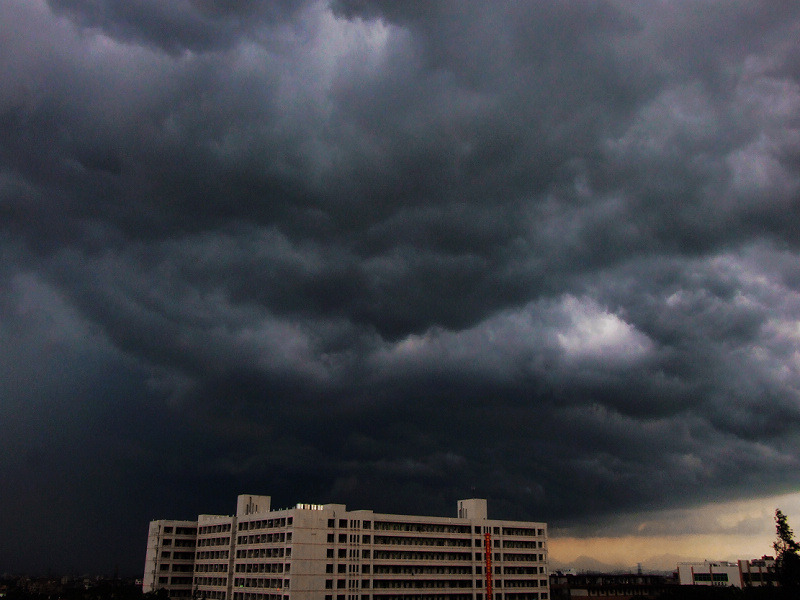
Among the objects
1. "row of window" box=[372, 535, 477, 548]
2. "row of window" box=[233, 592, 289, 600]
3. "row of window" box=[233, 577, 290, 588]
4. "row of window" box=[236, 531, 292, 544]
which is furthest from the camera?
"row of window" box=[372, 535, 477, 548]

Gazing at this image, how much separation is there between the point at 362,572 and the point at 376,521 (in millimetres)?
13836

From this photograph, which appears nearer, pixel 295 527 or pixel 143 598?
pixel 295 527

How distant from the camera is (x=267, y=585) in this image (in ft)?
554

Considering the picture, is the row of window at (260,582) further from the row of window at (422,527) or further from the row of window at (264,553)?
the row of window at (422,527)

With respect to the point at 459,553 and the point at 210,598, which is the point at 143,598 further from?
the point at 459,553

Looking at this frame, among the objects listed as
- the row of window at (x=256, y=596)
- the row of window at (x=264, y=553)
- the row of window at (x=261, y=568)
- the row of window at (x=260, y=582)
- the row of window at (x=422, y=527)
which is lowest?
the row of window at (x=256, y=596)

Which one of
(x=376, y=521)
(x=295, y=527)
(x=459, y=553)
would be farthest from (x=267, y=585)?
(x=459, y=553)

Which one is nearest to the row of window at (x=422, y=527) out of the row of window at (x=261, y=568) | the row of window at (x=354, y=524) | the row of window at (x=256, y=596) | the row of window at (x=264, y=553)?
the row of window at (x=354, y=524)

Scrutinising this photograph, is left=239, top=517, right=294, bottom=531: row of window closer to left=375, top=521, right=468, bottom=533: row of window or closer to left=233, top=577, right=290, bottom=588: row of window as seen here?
left=233, top=577, right=290, bottom=588: row of window

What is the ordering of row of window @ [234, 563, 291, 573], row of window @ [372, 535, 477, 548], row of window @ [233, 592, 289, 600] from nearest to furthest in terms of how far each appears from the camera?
row of window @ [233, 592, 289, 600] → row of window @ [234, 563, 291, 573] → row of window @ [372, 535, 477, 548]

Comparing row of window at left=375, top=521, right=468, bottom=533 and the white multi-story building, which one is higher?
row of window at left=375, top=521, right=468, bottom=533

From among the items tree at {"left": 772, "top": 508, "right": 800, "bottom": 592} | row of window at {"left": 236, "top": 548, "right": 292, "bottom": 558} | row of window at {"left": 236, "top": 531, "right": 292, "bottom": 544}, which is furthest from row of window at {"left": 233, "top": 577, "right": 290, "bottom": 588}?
tree at {"left": 772, "top": 508, "right": 800, "bottom": 592}

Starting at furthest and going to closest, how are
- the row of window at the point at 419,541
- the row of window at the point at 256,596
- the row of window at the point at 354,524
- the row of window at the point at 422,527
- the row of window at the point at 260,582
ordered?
the row of window at the point at 422,527
the row of window at the point at 419,541
the row of window at the point at 354,524
the row of window at the point at 256,596
the row of window at the point at 260,582

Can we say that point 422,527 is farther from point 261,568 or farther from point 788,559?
point 788,559
